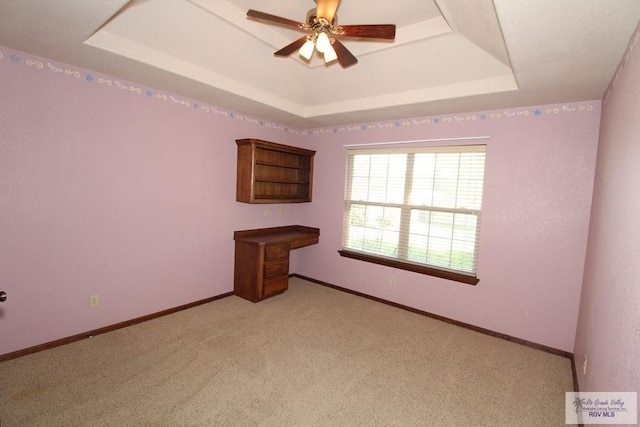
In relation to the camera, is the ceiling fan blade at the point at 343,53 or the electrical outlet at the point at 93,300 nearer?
the ceiling fan blade at the point at 343,53

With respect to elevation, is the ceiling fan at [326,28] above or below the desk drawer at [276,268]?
above

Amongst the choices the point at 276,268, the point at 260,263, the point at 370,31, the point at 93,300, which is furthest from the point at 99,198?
the point at 370,31

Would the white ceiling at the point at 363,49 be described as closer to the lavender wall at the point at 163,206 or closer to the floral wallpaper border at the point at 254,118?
the floral wallpaper border at the point at 254,118

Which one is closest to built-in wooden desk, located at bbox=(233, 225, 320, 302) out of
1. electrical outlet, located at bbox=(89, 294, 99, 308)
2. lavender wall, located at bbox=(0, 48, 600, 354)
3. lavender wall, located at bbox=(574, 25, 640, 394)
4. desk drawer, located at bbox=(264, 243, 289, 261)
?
desk drawer, located at bbox=(264, 243, 289, 261)

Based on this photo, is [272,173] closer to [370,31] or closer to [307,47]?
[307,47]

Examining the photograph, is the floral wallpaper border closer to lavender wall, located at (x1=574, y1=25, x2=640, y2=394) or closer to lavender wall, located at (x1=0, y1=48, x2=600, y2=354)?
lavender wall, located at (x1=0, y1=48, x2=600, y2=354)

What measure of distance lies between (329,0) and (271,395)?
2.53 metres

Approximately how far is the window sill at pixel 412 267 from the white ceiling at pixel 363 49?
5.83 feet

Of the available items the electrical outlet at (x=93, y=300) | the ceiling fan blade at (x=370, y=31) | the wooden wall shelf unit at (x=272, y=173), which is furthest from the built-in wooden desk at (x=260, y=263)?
the ceiling fan blade at (x=370, y=31)

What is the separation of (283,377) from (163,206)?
6.88 feet

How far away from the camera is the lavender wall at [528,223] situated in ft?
9.00

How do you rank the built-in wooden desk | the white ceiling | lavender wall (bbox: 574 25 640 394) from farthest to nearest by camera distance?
the built-in wooden desk < the white ceiling < lavender wall (bbox: 574 25 640 394)

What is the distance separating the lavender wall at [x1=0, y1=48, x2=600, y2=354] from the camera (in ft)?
7.80

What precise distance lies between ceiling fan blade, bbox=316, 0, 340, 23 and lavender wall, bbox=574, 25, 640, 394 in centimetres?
155
